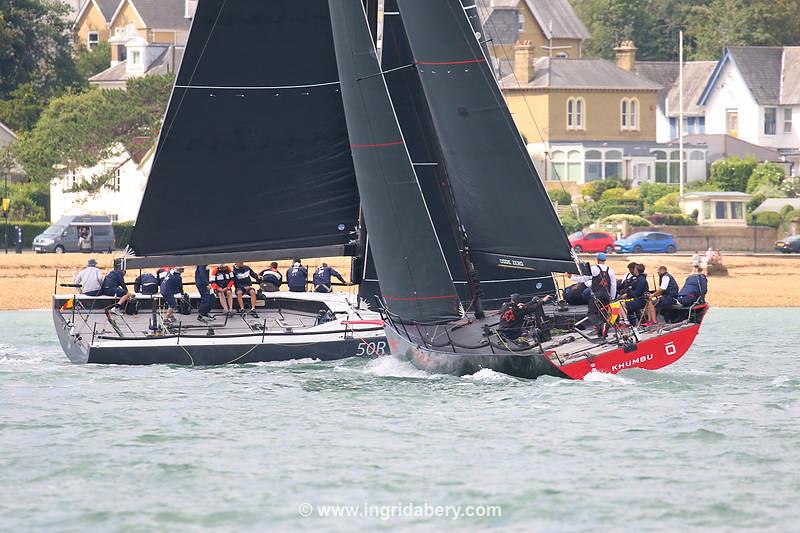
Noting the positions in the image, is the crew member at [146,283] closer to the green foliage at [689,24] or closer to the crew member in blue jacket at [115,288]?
the crew member in blue jacket at [115,288]

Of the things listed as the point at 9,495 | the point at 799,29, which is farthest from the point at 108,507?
the point at 799,29

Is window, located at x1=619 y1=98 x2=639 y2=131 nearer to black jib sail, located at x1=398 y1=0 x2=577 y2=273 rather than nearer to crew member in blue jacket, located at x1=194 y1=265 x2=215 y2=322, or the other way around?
crew member in blue jacket, located at x1=194 y1=265 x2=215 y2=322

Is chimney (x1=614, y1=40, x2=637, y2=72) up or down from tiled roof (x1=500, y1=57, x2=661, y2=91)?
up

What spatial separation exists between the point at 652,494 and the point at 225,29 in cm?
1366

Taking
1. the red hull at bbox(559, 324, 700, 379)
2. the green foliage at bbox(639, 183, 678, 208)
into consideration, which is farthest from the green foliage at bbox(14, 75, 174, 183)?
the red hull at bbox(559, 324, 700, 379)

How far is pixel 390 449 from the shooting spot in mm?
21672

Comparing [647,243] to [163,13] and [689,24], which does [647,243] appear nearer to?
[163,13]

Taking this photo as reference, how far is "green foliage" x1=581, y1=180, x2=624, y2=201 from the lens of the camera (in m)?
80.6

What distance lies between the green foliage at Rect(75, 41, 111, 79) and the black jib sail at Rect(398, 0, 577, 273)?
83792 mm

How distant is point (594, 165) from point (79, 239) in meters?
34.5

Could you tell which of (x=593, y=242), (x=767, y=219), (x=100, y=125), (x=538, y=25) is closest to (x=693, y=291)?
(x=593, y=242)

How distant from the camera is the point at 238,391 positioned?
87.5ft

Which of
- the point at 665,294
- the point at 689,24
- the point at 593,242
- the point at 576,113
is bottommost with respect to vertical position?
the point at 665,294

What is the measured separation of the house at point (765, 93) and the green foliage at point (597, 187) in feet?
63.1
